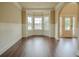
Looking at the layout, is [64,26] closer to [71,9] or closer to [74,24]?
[74,24]

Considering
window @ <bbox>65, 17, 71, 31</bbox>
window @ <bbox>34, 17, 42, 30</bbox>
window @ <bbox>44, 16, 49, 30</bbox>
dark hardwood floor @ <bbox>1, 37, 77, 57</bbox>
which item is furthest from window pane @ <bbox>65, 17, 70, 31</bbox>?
dark hardwood floor @ <bbox>1, 37, 77, 57</bbox>

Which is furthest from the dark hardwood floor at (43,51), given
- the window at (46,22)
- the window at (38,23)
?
the window at (38,23)

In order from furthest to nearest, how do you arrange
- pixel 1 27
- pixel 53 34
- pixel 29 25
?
pixel 29 25 → pixel 53 34 → pixel 1 27

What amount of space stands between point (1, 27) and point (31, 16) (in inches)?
246

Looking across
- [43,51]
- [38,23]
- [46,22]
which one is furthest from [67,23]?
[43,51]

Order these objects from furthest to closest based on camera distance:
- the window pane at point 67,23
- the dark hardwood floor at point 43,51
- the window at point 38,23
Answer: the window at point 38,23 → the window pane at point 67,23 → the dark hardwood floor at point 43,51

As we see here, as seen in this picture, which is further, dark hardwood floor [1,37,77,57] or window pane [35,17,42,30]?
window pane [35,17,42,30]

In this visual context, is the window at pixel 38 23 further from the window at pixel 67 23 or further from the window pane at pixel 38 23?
the window at pixel 67 23

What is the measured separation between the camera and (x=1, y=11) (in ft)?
13.1

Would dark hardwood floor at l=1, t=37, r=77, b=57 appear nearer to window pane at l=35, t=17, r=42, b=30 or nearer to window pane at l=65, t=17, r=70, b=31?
window pane at l=65, t=17, r=70, b=31

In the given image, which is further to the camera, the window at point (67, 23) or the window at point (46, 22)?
the window at point (46, 22)

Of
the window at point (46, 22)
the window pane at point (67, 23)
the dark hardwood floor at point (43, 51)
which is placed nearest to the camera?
the dark hardwood floor at point (43, 51)

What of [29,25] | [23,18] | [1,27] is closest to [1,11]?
[1,27]

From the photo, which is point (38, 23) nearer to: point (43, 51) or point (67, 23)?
point (67, 23)
